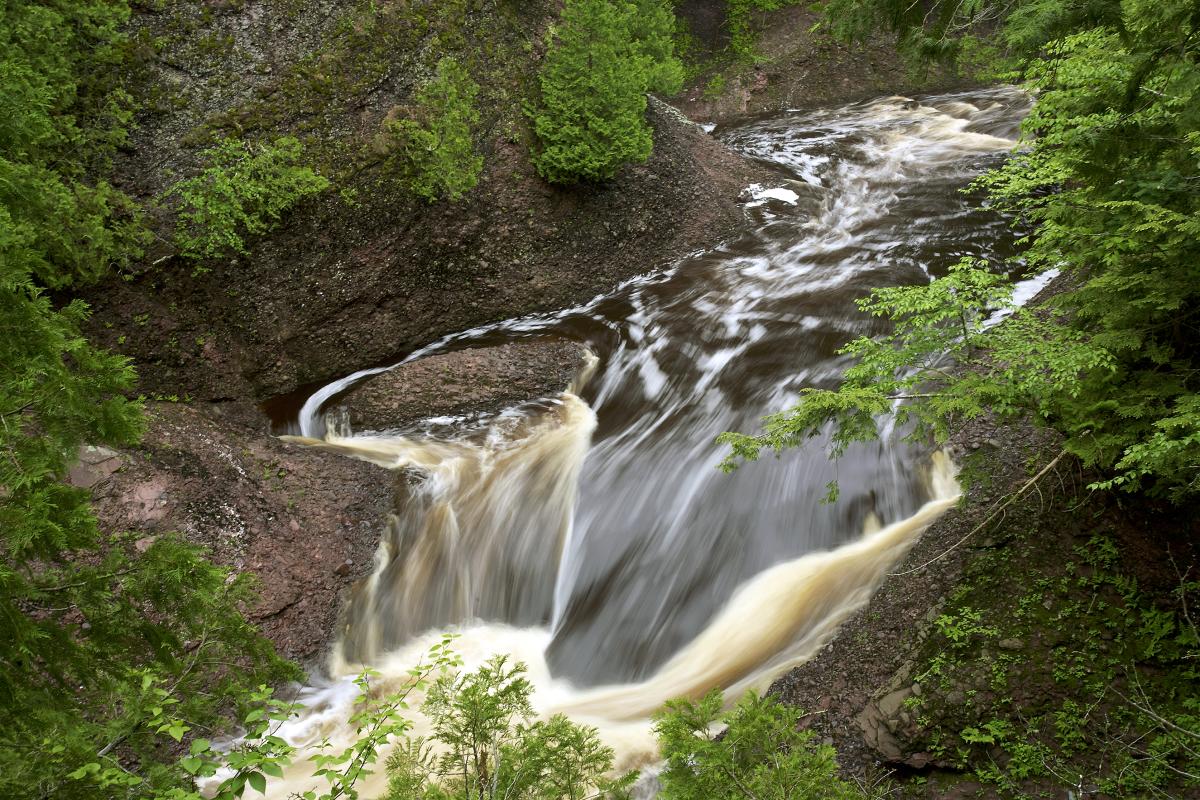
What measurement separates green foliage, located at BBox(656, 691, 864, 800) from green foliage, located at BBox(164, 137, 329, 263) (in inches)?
364

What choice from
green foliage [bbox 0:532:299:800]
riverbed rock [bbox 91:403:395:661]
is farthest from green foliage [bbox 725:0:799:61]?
green foliage [bbox 0:532:299:800]

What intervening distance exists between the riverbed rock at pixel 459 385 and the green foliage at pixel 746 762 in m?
6.59

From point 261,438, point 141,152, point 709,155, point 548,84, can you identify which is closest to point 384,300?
point 261,438

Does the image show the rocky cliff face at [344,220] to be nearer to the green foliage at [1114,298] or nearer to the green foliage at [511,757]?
the green foliage at [1114,298]

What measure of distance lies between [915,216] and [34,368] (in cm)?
1399

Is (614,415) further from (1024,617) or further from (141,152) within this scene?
(141,152)

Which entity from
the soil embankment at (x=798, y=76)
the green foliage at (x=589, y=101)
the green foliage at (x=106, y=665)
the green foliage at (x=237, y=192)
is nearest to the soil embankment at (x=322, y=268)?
the green foliage at (x=237, y=192)

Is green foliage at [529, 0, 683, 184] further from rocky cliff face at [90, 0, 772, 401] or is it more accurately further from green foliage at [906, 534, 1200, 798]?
green foliage at [906, 534, 1200, 798]

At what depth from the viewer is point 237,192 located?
1025 cm

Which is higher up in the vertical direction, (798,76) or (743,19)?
(743,19)

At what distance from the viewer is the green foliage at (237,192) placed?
10.0 m

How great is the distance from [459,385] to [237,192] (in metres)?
4.19

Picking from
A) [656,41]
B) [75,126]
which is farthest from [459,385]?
[656,41]

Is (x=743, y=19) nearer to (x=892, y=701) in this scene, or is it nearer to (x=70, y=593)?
(x=892, y=701)
